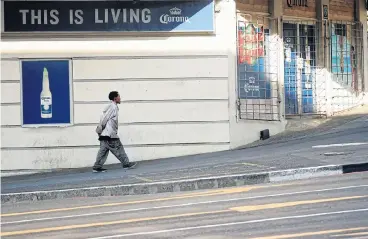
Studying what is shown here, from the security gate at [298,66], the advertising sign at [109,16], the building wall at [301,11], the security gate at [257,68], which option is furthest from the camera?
the building wall at [301,11]

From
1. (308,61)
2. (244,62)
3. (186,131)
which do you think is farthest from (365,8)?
(186,131)

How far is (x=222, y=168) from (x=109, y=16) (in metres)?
5.18

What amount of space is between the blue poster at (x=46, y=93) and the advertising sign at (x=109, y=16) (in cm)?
87

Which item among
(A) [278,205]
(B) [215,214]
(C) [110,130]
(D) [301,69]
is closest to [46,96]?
(C) [110,130]

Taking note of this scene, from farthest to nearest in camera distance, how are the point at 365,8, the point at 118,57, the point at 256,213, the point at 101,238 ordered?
the point at 365,8 → the point at 118,57 → the point at 256,213 → the point at 101,238

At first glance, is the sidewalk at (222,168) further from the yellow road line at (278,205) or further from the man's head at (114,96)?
the yellow road line at (278,205)

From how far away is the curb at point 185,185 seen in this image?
13.4 meters

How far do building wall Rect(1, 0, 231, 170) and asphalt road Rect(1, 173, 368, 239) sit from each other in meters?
4.74

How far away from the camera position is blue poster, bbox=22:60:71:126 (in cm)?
1789

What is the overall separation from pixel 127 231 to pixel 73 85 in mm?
8792

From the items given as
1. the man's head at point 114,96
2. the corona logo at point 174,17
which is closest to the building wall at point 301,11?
the corona logo at point 174,17

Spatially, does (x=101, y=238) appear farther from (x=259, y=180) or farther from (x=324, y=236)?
(x=259, y=180)

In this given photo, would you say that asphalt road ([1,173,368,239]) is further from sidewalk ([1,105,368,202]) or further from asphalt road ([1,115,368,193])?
asphalt road ([1,115,368,193])

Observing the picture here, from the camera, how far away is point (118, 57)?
1788 cm
